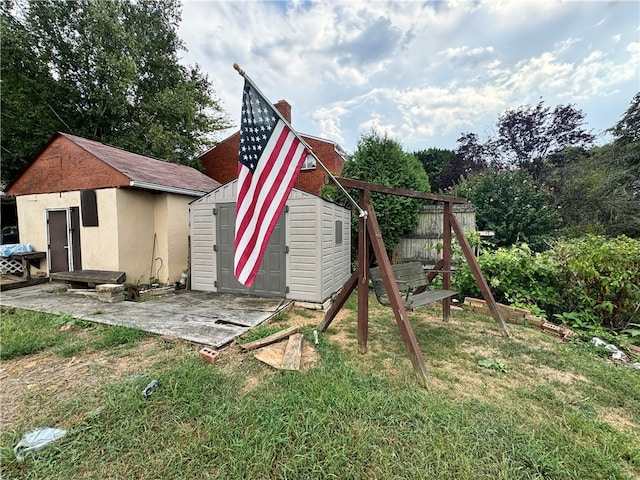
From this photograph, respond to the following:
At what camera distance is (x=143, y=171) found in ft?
23.7

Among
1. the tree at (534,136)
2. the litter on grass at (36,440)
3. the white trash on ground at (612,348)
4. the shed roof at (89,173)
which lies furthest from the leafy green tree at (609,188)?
the shed roof at (89,173)

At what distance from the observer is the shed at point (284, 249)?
17.3ft

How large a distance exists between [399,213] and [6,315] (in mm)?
8097

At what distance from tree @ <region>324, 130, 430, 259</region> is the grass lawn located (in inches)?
153

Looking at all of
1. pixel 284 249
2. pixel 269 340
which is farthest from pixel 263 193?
pixel 284 249

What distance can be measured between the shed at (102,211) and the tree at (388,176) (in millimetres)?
4520

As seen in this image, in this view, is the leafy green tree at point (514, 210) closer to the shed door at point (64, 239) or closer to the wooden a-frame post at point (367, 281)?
the wooden a-frame post at point (367, 281)

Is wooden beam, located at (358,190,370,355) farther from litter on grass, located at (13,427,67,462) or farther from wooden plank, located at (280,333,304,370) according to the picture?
litter on grass, located at (13,427,67,462)

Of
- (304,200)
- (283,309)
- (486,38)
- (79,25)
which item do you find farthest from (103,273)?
(79,25)

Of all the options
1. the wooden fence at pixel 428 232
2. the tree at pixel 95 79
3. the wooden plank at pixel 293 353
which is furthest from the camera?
the tree at pixel 95 79

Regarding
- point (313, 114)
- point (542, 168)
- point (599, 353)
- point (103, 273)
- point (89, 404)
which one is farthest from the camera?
point (542, 168)

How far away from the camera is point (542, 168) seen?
532 inches

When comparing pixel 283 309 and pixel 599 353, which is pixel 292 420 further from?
pixel 599 353

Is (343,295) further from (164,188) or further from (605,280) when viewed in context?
(164,188)
